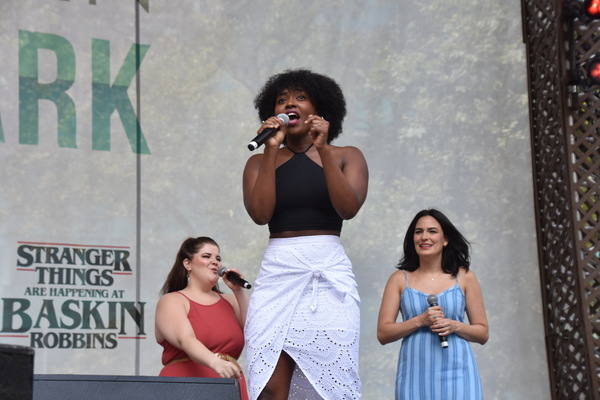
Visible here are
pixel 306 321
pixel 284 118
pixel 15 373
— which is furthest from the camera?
pixel 284 118

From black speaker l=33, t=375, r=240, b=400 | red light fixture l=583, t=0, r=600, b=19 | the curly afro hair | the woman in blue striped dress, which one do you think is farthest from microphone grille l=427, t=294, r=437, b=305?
red light fixture l=583, t=0, r=600, b=19

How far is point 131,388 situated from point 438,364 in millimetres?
2028

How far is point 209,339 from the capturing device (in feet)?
13.2

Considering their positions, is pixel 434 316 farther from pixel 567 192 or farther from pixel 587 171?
pixel 587 171

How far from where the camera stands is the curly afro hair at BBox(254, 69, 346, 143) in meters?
3.13

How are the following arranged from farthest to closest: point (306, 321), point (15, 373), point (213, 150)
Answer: point (213, 150), point (306, 321), point (15, 373)

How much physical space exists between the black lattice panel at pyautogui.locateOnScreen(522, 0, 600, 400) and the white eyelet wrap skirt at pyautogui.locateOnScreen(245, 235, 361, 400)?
2866 mm

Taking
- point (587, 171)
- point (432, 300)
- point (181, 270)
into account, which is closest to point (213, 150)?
point (181, 270)

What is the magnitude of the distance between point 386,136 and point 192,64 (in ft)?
4.21

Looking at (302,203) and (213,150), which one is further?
(213,150)

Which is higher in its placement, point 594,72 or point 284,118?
point 594,72

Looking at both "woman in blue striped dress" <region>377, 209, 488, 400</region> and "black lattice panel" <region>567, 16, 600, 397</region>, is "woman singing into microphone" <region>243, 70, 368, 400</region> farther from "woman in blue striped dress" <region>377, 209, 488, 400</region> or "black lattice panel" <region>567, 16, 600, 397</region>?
"black lattice panel" <region>567, 16, 600, 397</region>

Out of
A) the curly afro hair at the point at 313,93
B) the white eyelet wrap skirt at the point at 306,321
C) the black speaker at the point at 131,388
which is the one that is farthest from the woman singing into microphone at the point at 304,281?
the black speaker at the point at 131,388

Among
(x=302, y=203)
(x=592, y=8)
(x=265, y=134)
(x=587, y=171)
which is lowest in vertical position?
(x=302, y=203)
